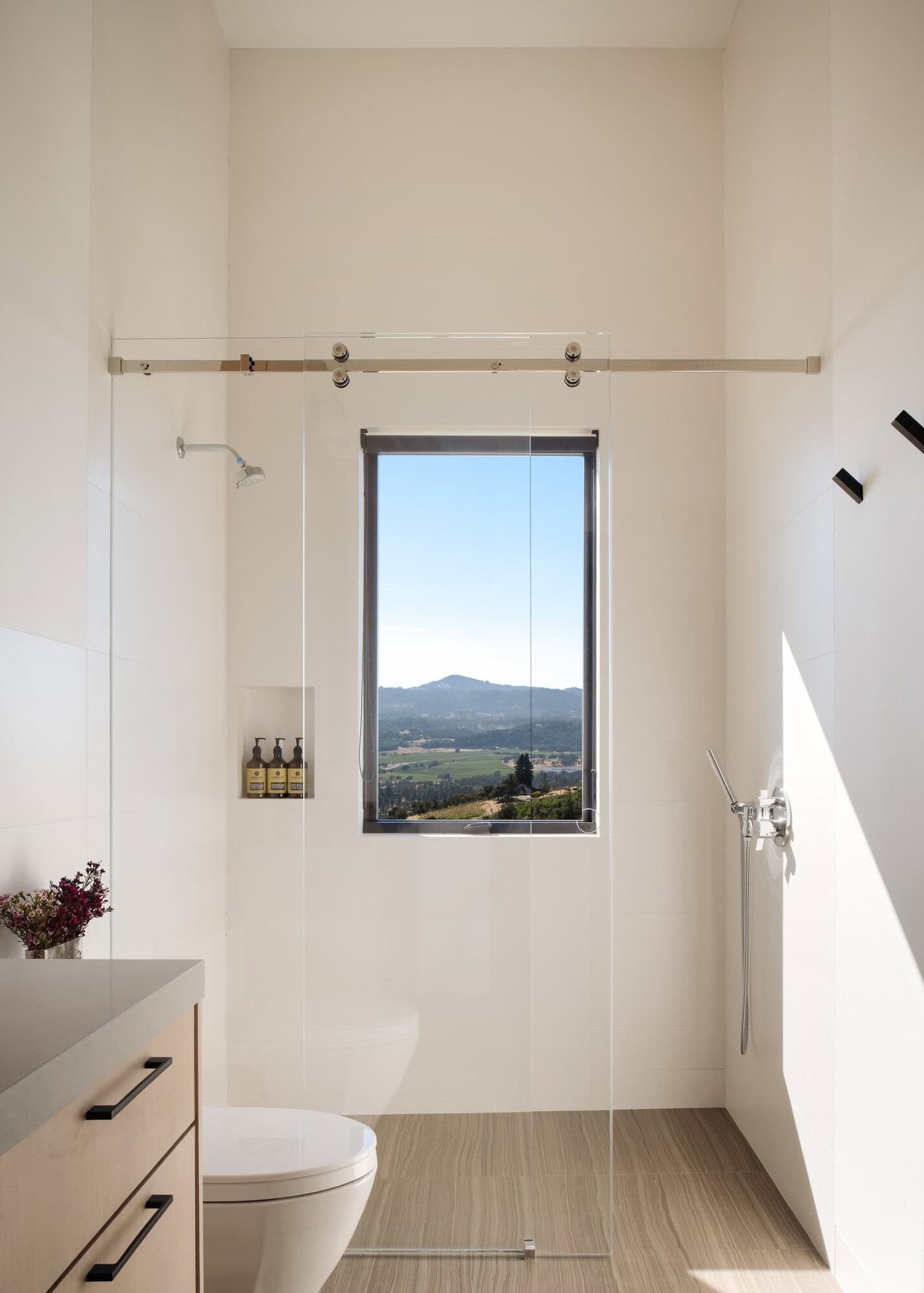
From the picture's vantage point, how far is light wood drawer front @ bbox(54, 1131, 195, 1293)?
3.29ft

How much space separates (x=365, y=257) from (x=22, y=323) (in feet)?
5.61

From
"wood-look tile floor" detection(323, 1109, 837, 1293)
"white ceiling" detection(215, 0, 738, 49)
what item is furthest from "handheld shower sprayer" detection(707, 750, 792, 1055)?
"white ceiling" detection(215, 0, 738, 49)

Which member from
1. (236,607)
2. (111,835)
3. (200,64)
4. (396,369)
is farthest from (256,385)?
(200,64)

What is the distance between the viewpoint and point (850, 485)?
7.20 ft

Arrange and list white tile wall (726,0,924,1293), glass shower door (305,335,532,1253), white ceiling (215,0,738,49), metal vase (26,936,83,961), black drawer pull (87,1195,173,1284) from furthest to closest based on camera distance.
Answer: white ceiling (215,0,738,49)
glass shower door (305,335,532,1253)
white tile wall (726,0,924,1293)
metal vase (26,936,83,961)
black drawer pull (87,1195,173,1284)

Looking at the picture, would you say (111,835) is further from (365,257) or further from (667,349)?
(667,349)

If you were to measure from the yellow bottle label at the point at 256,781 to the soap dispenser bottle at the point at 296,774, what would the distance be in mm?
51

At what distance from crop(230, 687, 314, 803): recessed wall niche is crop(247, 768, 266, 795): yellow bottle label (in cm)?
2

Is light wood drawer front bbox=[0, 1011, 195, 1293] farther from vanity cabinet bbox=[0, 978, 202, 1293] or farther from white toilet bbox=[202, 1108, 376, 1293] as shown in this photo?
white toilet bbox=[202, 1108, 376, 1293]

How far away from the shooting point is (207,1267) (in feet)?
5.93

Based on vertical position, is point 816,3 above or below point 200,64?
below

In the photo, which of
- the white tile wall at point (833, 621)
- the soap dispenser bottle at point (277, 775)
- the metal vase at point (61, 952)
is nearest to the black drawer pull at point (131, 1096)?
the metal vase at point (61, 952)

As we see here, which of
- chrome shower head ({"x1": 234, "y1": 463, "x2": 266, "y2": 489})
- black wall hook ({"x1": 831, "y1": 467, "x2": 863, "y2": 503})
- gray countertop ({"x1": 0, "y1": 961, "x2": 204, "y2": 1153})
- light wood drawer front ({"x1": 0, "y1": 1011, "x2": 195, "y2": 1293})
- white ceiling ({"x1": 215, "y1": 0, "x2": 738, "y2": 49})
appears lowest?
light wood drawer front ({"x1": 0, "y1": 1011, "x2": 195, "y2": 1293})

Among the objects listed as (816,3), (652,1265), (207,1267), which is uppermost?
(816,3)
